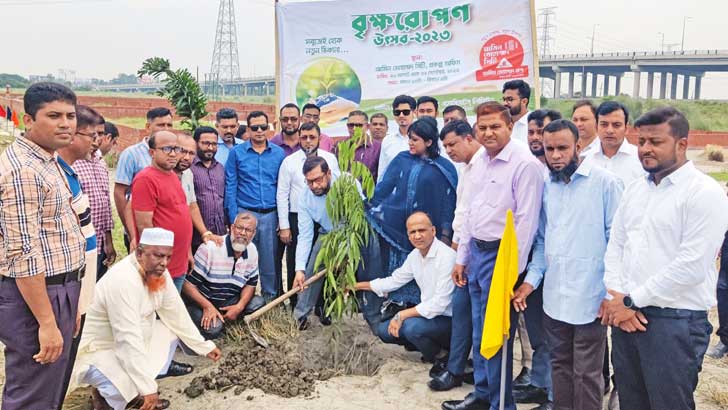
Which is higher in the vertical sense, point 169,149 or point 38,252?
point 169,149

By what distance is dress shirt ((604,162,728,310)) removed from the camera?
2.61m

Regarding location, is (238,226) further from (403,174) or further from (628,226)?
(628,226)

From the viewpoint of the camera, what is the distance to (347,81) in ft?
24.3

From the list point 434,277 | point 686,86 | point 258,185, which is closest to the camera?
point 434,277

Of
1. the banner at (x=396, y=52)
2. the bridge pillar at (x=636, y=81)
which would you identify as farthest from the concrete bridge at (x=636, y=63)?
the banner at (x=396, y=52)

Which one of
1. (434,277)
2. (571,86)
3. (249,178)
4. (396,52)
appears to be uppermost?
(571,86)

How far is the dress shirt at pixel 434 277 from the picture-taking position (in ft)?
14.3

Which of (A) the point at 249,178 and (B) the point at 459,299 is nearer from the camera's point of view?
(B) the point at 459,299

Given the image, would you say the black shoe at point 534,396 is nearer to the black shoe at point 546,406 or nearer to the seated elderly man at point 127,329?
the black shoe at point 546,406

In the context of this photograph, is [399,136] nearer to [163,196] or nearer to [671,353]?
[163,196]

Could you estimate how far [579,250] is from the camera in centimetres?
326

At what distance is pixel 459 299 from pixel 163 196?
2353 mm

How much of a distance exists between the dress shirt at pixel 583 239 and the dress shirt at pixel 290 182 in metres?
2.57

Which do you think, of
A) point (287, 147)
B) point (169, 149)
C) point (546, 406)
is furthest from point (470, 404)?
point (287, 147)
